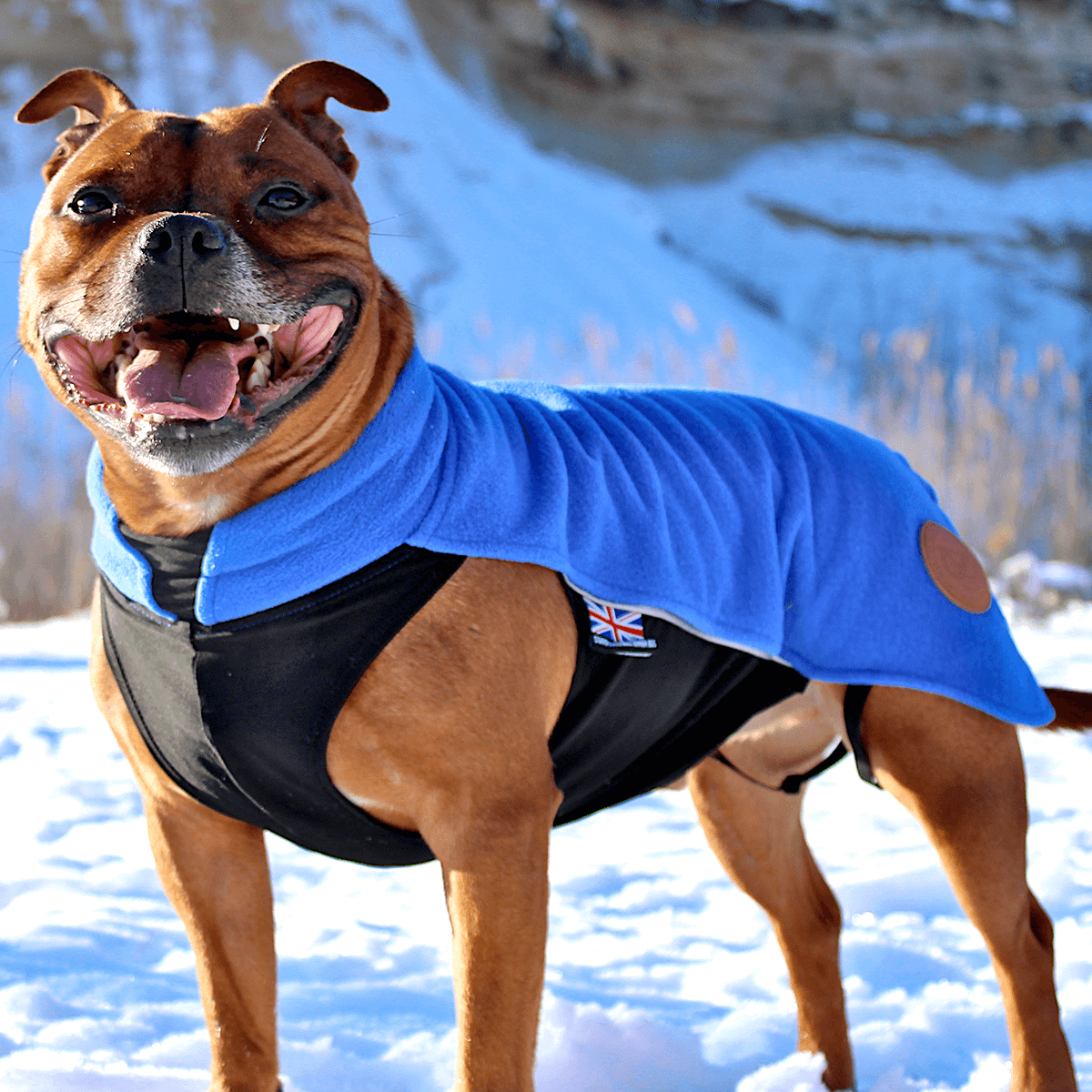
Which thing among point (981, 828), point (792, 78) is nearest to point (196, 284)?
point (981, 828)

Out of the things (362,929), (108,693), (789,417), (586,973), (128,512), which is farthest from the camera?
(362,929)

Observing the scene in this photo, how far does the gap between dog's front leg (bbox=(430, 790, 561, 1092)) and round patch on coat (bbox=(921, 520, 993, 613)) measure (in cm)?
110

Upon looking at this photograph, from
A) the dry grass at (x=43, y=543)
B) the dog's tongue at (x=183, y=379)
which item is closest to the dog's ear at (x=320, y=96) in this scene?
the dog's tongue at (x=183, y=379)

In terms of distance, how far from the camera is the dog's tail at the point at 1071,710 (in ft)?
8.44

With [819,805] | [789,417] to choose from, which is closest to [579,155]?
[819,805]

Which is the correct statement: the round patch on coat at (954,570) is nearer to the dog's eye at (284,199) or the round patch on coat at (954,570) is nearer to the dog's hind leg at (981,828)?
the dog's hind leg at (981,828)

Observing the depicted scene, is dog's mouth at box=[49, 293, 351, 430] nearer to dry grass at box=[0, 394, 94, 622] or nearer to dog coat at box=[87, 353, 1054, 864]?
dog coat at box=[87, 353, 1054, 864]

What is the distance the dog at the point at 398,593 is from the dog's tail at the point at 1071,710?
0.19 metres

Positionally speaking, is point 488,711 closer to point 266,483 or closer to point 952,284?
point 266,483

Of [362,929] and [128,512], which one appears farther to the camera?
[362,929]

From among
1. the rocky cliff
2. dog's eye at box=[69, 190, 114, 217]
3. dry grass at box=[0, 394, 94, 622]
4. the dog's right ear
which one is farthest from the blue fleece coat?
the rocky cliff

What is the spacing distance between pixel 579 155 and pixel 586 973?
1817 cm

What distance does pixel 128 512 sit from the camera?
1.97 meters

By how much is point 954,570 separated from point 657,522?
2.30ft
